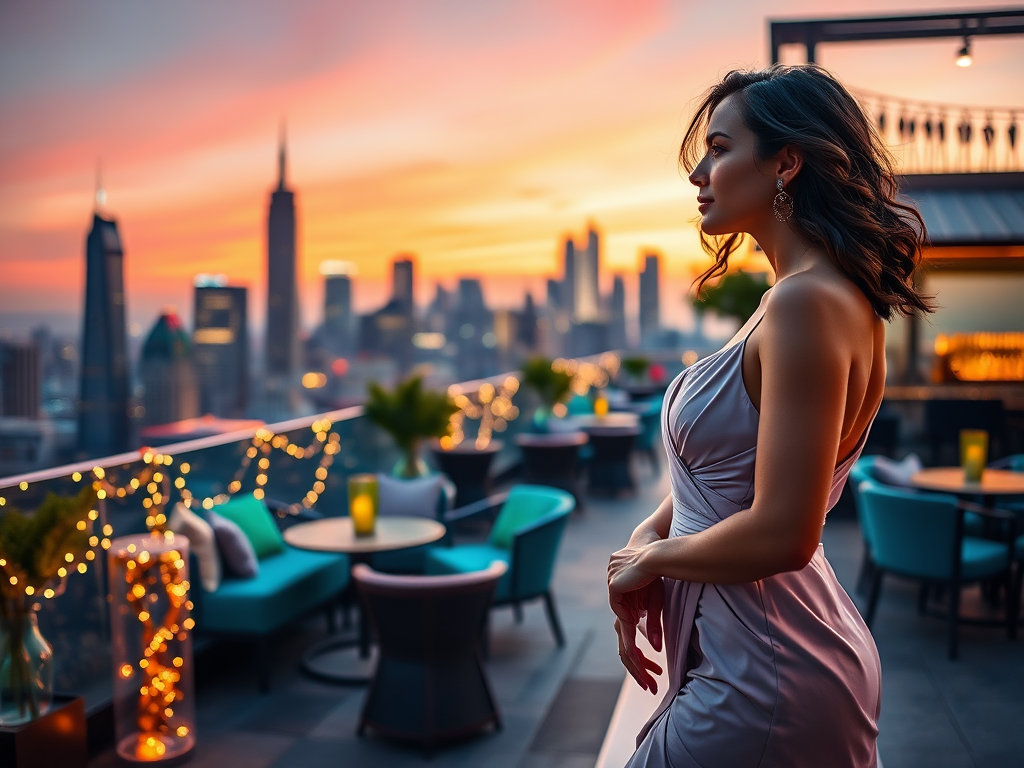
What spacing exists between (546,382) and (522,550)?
17.0 ft

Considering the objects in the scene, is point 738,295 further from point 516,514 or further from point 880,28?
point 516,514

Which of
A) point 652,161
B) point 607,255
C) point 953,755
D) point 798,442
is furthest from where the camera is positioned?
point 607,255

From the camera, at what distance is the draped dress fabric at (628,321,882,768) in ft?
3.44

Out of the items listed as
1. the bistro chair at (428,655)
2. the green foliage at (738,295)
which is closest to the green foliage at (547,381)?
the green foliage at (738,295)

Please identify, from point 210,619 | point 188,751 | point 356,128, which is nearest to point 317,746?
point 188,751

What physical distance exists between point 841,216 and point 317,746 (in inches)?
134

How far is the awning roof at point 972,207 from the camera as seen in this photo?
8711mm

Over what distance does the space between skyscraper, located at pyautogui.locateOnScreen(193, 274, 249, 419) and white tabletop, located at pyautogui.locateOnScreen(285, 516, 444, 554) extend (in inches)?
375

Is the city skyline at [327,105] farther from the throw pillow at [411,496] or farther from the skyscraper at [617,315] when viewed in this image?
the skyscraper at [617,315]

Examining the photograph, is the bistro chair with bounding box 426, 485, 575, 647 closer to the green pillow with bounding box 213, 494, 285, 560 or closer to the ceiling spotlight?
the green pillow with bounding box 213, 494, 285, 560

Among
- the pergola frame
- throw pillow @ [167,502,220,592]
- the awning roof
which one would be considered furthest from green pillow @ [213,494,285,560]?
the pergola frame

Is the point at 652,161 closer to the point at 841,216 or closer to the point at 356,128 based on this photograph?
the point at 356,128

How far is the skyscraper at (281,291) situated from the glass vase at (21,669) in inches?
522

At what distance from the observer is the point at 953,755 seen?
3492mm
